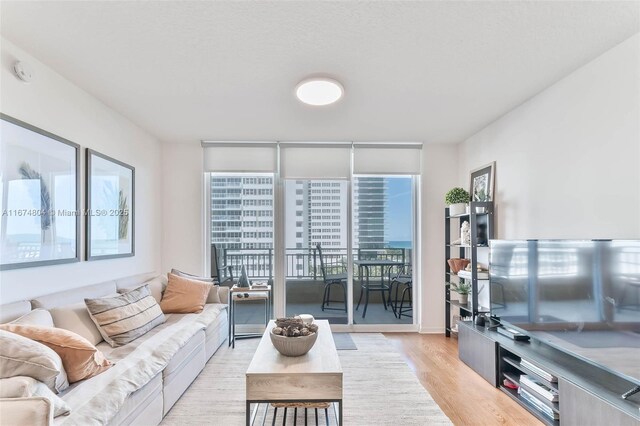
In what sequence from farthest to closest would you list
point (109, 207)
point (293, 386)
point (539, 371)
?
point (109, 207), point (539, 371), point (293, 386)

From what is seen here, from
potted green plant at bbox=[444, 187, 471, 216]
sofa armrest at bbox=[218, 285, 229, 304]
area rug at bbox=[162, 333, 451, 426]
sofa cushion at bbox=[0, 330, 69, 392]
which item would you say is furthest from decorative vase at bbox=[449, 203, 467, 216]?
sofa cushion at bbox=[0, 330, 69, 392]

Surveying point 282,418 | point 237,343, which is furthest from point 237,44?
point 237,343

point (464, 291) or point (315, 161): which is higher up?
point (315, 161)

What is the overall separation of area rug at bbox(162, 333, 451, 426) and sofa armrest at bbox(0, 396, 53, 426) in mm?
1134

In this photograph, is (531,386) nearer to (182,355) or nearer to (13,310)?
(182,355)

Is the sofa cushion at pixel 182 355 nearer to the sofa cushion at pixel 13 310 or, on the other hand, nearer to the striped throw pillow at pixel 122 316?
the striped throw pillow at pixel 122 316

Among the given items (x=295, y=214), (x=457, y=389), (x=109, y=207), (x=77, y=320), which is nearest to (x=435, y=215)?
(x=295, y=214)

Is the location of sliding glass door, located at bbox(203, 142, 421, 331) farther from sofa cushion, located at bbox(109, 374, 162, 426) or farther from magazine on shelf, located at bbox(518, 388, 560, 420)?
sofa cushion, located at bbox(109, 374, 162, 426)

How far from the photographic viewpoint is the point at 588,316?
205 centimetres

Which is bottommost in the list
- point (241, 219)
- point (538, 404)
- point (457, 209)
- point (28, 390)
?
point (538, 404)

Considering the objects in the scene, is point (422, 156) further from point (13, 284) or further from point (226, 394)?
point (13, 284)

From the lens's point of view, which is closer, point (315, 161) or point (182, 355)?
point (182, 355)

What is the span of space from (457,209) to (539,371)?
1947mm

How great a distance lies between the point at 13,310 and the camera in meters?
1.93
